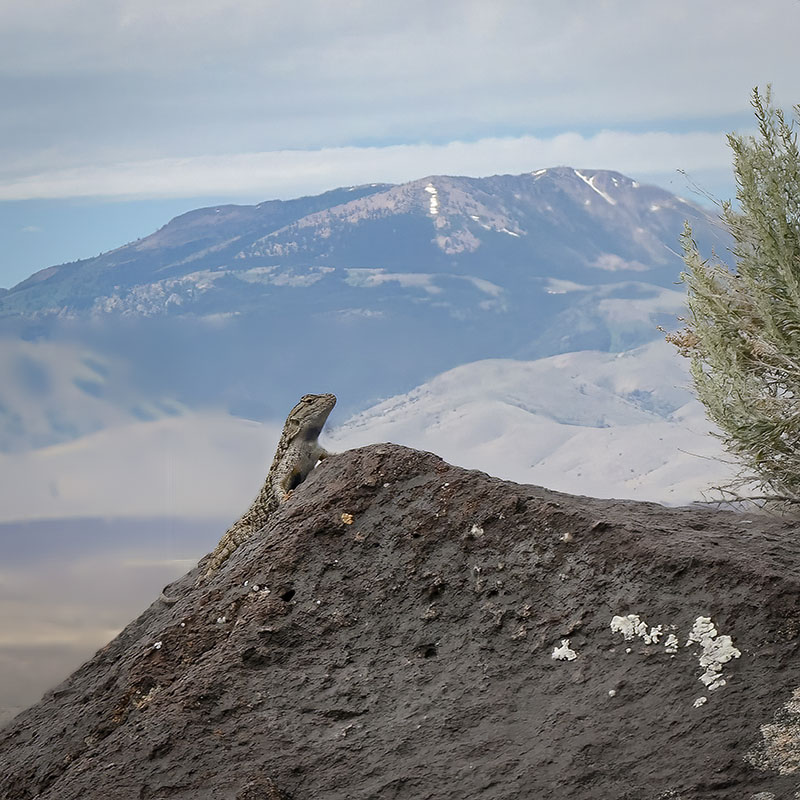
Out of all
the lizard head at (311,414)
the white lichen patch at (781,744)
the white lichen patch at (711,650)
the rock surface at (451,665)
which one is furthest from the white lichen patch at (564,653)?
the lizard head at (311,414)

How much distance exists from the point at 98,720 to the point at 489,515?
8.47 ft

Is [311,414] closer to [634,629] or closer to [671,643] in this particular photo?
[634,629]

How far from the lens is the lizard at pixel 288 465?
6.78 meters

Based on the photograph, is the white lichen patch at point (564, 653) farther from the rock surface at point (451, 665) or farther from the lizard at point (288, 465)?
the lizard at point (288, 465)

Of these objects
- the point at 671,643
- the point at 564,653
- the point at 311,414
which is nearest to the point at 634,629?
the point at 671,643

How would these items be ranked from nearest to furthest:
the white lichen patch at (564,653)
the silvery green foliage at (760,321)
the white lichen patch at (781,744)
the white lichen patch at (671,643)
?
the white lichen patch at (781,744) → the white lichen patch at (671,643) → the white lichen patch at (564,653) → the silvery green foliage at (760,321)

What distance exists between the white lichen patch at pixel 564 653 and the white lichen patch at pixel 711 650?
0.57m

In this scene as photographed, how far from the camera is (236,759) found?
469 cm

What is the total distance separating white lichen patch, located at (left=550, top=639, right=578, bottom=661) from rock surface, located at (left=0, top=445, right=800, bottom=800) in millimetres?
10

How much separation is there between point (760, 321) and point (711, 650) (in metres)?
3.32

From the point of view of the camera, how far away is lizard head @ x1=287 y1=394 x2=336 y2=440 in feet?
23.7

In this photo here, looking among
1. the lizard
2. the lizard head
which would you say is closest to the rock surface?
the lizard

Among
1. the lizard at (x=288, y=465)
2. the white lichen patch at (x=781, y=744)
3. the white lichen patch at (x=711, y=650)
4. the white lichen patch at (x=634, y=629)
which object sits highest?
the lizard at (x=288, y=465)

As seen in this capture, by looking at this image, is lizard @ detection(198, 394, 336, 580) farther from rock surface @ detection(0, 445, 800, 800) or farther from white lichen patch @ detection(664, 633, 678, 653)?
white lichen patch @ detection(664, 633, 678, 653)
